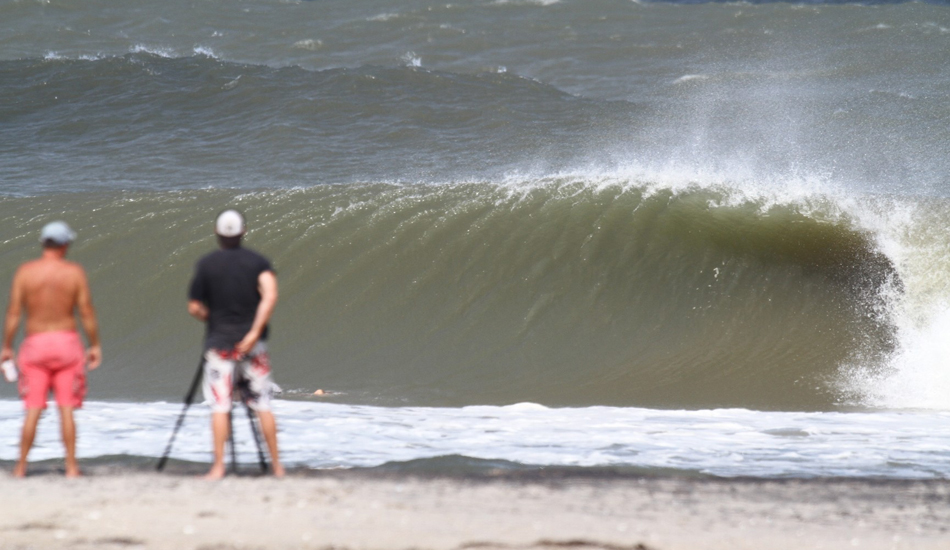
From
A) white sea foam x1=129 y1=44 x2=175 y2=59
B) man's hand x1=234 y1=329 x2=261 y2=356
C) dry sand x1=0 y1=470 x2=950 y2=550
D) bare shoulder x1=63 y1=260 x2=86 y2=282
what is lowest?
dry sand x1=0 y1=470 x2=950 y2=550

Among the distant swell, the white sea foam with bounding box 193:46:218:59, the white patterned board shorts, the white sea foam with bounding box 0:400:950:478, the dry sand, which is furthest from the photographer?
the white sea foam with bounding box 193:46:218:59

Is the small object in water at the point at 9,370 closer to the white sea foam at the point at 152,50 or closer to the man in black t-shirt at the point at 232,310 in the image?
the man in black t-shirt at the point at 232,310

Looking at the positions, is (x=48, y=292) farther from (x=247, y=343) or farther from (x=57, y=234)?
(x=247, y=343)

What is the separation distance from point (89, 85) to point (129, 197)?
817 centimetres

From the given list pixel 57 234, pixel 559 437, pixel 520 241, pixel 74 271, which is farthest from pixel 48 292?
pixel 520 241

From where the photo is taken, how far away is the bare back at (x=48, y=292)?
14.0ft

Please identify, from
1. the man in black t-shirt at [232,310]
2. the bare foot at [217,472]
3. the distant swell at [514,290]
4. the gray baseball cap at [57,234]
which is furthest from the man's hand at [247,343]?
the distant swell at [514,290]

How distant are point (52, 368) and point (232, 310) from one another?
83 cm

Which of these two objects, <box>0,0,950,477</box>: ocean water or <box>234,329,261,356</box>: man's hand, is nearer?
<box>234,329,261,356</box>: man's hand

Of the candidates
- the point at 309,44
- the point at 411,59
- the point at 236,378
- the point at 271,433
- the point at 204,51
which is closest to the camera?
the point at 236,378

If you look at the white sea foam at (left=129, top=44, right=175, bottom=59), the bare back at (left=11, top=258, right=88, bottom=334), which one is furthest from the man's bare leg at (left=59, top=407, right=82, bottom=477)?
the white sea foam at (left=129, top=44, right=175, bottom=59)

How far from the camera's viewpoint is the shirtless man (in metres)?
4.26

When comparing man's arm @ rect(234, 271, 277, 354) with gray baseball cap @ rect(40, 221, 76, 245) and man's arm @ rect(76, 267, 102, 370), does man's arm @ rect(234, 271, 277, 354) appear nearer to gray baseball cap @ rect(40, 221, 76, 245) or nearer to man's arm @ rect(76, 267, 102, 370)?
man's arm @ rect(76, 267, 102, 370)

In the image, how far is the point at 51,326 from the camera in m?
4.29
